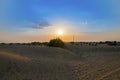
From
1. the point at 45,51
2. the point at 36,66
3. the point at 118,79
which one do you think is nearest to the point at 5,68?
the point at 36,66

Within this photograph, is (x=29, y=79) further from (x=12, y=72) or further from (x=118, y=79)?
(x=118, y=79)

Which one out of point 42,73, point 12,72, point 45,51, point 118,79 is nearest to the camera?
point 118,79

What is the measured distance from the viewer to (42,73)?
2019 centimetres

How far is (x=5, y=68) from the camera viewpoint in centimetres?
1933

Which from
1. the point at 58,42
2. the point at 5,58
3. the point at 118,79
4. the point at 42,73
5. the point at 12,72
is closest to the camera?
the point at 118,79

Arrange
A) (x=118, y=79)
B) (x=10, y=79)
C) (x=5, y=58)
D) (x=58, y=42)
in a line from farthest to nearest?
1. (x=58, y=42)
2. (x=5, y=58)
3. (x=10, y=79)
4. (x=118, y=79)

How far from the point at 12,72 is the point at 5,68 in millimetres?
939

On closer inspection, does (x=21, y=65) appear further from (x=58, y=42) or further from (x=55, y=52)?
(x=58, y=42)

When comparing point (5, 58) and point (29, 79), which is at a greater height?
point (5, 58)

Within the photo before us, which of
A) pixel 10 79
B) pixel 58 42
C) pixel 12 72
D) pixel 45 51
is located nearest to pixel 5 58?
pixel 12 72

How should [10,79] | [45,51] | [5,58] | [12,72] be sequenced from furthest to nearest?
[45,51], [5,58], [12,72], [10,79]

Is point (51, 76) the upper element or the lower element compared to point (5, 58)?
lower

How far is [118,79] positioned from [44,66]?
Answer: 9.34m

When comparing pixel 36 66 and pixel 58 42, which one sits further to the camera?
pixel 58 42
